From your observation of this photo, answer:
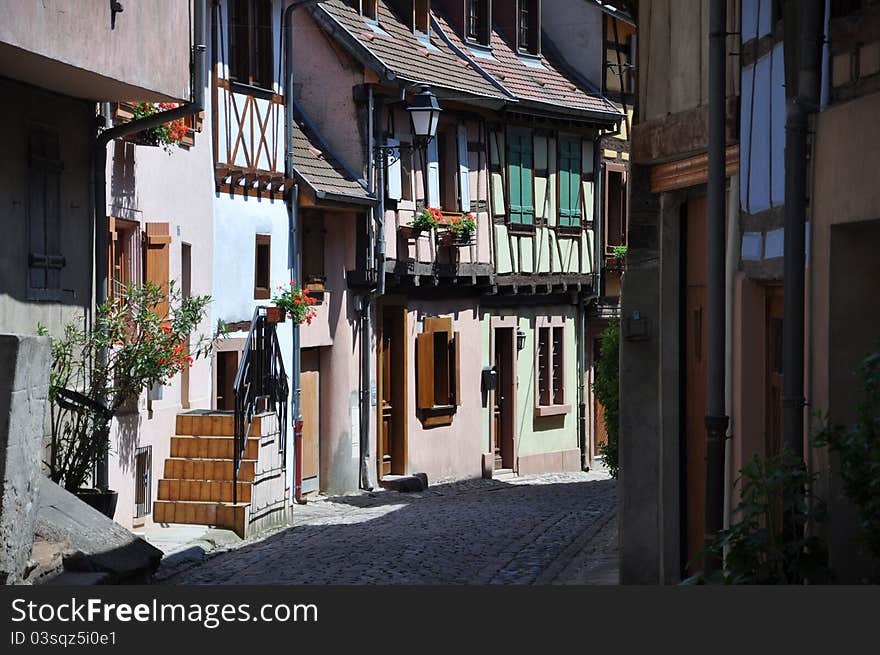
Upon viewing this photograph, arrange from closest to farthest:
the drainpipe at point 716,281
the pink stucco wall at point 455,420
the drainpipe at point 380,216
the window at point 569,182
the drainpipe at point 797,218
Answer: the drainpipe at point 797,218
the drainpipe at point 716,281
the drainpipe at point 380,216
the pink stucco wall at point 455,420
the window at point 569,182

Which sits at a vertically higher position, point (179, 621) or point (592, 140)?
point (592, 140)

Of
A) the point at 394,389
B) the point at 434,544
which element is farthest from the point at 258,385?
the point at 394,389

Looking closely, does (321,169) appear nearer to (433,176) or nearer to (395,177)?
(395,177)

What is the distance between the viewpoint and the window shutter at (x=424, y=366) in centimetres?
2548

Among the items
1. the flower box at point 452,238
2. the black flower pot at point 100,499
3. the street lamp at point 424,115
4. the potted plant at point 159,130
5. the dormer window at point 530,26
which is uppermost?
the dormer window at point 530,26

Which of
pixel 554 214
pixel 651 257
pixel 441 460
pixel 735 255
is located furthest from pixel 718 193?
pixel 554 214

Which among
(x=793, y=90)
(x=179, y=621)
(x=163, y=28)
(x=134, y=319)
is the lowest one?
(x=179, y=621)

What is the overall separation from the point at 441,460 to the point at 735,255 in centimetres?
1641

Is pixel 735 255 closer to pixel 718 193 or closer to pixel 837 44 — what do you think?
pixel 718 193

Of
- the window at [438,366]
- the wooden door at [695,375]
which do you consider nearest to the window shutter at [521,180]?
the window at [438,366]

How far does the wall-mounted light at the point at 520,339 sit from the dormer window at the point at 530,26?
5254 mm

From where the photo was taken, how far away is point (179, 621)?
265 inches

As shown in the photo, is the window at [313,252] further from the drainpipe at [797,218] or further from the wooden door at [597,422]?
the drainpipe at [797,218]

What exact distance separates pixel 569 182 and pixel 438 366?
5476 mm
